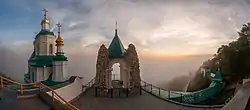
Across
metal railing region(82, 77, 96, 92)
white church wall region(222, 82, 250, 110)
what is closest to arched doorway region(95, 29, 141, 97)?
metal railing region(82, 77, 96, 92)

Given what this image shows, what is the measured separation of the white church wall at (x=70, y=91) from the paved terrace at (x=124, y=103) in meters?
0.17

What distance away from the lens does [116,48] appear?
311 inches

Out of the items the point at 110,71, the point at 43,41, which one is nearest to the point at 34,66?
the point at 43,41

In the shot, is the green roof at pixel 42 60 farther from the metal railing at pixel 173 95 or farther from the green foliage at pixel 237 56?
the green foliage at pixel 237 56

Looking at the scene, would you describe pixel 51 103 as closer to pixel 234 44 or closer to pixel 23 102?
pixel 23 102

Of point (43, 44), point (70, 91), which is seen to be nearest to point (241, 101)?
point (70, 91)

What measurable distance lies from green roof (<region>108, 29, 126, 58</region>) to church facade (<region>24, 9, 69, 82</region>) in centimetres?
187

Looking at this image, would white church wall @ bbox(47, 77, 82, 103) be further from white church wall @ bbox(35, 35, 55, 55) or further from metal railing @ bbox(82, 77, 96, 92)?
white church wall @ bbox(35, 35, 55, 55)

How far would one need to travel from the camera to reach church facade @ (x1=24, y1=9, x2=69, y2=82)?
8805 millimetres

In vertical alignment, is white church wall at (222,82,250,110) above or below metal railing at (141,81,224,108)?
above

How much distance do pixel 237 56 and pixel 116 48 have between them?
4.44m

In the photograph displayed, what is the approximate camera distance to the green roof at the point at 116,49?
25.5 ft

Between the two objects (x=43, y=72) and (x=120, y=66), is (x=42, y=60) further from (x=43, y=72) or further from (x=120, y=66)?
(x=120, y=66)

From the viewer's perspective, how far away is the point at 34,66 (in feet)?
31.5
